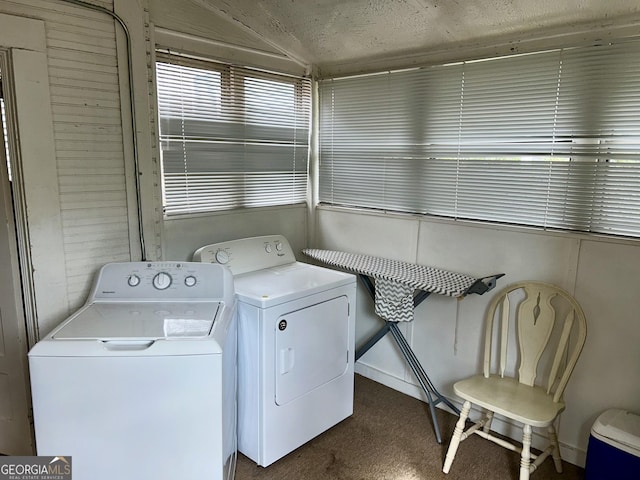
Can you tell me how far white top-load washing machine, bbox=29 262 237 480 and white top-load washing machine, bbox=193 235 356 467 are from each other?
0.39 m

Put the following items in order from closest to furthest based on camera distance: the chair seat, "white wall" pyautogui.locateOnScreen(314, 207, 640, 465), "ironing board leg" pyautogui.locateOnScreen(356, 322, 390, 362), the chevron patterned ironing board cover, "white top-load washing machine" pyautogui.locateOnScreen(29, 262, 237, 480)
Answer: "white top-load washing machine" pyautogui.locateOnScreen(29, 262, 237, 480) < the chair seat < "white wall" pyautogui.locateOnScreen(314, 207, 640, 465) < the chevron patterned ironing board cover < "ironing board leg" pyautogui.locateOnScreen(356, 322, 390, 362)

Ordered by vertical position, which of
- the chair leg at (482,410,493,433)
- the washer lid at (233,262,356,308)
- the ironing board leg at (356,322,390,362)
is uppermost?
the washer lid at (233,262,356,308)

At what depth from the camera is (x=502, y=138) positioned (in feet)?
7.73

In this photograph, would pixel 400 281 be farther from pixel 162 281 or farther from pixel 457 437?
pixel 162 281

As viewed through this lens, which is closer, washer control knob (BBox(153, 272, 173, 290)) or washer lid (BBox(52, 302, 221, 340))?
washer lid (BBox(52, 302, 221, 340))

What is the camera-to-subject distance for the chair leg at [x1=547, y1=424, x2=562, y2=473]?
85.3 inches

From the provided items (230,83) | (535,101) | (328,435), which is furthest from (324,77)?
(328,435)

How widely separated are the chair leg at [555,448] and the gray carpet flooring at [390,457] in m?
0.04

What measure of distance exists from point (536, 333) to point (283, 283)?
4.19ft

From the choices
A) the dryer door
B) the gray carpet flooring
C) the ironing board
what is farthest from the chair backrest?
the dryer door

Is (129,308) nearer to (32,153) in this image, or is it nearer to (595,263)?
(32,153)

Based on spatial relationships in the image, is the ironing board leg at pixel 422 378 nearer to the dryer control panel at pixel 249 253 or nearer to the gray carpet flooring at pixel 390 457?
the gray carpet flooring at pixel 390 457

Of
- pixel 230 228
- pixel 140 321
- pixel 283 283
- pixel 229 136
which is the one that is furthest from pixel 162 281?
pixel 229 136

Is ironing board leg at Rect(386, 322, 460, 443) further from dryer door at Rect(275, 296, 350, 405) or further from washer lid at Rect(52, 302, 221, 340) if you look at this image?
washer lid at Rect(52, 302, 221, 340)
